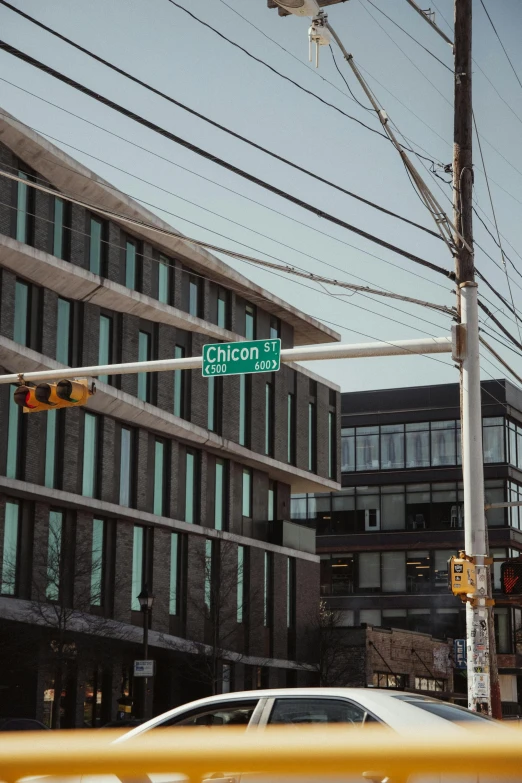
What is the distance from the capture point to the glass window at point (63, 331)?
41666 millimetres

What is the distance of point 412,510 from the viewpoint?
230 ft

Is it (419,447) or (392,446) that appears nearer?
(419,447)

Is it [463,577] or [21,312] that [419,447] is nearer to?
[21,312]

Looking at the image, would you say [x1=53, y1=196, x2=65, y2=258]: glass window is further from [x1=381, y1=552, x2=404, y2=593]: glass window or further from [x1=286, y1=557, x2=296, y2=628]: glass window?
[x1=381, y1=552, x2=404, y2=593]: glass window

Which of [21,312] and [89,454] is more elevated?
[21,312]

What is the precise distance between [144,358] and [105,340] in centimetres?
237

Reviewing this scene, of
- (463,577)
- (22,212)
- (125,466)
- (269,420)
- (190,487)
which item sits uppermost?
(22,212)

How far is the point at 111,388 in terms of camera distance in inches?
1663

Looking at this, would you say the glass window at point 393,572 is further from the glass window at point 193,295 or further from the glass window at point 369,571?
the glass window at point 193,295

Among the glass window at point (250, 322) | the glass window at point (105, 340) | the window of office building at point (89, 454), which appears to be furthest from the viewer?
the glass window at point (250, 322)

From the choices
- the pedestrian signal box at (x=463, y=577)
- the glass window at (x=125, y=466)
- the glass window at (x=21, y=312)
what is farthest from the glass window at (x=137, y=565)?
the pedestrian signal box at (x=463, y=577)

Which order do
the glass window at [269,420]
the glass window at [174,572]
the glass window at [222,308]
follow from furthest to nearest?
the glass window at [269,420], the glass window at [222,308], the glass window at [174,572]

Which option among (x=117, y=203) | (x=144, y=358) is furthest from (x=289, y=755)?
(x=144, y=358)

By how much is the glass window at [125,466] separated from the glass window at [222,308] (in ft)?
28.0
